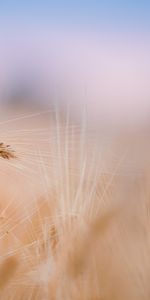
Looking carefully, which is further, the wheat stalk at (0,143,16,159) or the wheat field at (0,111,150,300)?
the wheat stalk at (0,143,16,159)

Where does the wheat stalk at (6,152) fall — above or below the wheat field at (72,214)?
above

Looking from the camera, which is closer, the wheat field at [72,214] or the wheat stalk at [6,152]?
the wheat field at [72,214]

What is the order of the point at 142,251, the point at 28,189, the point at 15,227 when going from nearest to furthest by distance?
the point at 142,251
the point at 15,227
the point at 28,189

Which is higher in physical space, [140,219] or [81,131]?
[81,131]

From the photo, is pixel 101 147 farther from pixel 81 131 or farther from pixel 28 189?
pixel 28 189

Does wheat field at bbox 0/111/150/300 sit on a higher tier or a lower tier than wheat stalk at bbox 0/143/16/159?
lower

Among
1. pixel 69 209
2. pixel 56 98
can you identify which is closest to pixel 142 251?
pixel 69 209

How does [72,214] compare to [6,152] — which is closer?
[72,214]

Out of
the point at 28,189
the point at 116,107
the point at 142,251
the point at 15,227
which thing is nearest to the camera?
the point at 142,251
